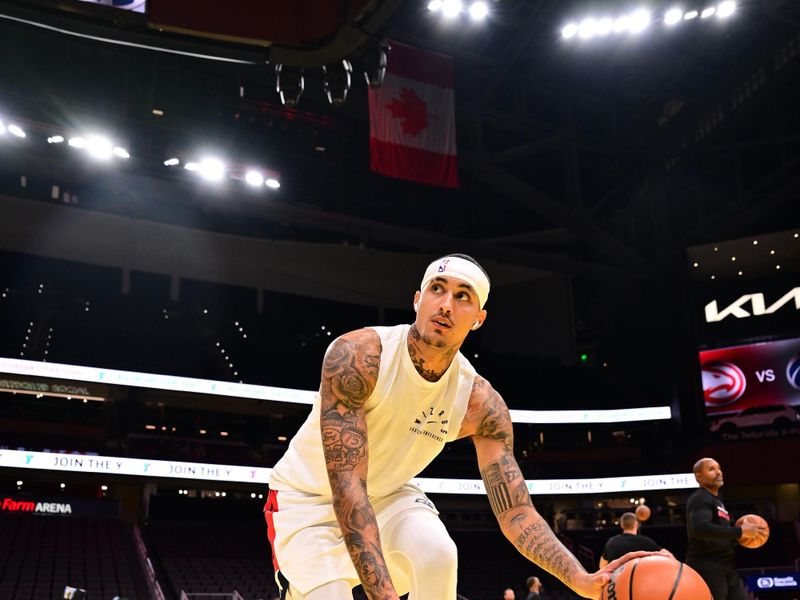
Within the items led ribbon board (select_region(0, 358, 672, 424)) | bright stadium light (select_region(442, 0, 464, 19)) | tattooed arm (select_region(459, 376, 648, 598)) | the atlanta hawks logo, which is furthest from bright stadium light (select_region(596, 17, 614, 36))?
tattooed arm (select_region(459, 376, 648, 598))

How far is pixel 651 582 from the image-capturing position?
314 centimetres

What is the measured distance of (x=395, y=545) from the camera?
338 cm

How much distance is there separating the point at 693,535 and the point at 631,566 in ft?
11.2

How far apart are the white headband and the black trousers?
3.85 m

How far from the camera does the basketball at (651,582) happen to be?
3.12m

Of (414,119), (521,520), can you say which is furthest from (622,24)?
(521,520)

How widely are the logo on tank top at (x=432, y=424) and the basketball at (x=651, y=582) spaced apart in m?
0.89

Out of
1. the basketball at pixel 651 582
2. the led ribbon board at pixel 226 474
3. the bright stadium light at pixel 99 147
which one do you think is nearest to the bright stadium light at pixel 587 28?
the led ribbon board at pixel 226 474

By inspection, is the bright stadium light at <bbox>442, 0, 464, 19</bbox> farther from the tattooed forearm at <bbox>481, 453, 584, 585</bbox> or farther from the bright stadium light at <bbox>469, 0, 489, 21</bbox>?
the tattooed forearm at <bbox>481, 453, 584, 585</bbox>

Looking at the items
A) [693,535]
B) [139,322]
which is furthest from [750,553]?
[693,535]

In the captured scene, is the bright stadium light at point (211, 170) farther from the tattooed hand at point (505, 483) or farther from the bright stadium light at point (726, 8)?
the tattooed hand at point (505, 483)


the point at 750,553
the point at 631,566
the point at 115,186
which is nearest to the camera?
the point at 631,566

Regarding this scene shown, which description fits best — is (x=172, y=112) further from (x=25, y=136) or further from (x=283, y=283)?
(x=283, y=283)

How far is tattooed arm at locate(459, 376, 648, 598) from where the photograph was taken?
355 centimetres
